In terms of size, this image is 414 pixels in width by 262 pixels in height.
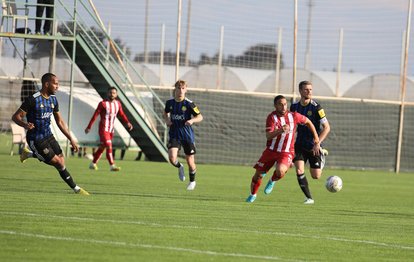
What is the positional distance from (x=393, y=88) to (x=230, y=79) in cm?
638

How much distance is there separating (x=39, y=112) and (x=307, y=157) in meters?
5.22

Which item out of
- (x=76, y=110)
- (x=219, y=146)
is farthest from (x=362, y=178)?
(x=76, y=110)

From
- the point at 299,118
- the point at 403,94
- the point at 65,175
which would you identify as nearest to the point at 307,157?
the point at 299,118

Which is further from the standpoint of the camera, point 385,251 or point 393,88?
point 393,88

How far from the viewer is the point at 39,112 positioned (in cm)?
1702

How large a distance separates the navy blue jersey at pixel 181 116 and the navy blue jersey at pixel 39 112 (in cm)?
447

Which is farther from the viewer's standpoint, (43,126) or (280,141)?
(280,141)

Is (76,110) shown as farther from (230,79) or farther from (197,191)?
(197,191)

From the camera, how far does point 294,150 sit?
745 inches

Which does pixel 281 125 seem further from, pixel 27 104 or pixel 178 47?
pixel 178 47

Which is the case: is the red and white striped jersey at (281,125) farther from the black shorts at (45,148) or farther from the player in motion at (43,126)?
the black shorts at (45,148)

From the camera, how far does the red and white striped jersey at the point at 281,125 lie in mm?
17703

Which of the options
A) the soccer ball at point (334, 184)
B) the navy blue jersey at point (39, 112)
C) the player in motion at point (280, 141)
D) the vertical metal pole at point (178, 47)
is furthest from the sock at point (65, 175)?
the vertical metal pole at point (178, 47)

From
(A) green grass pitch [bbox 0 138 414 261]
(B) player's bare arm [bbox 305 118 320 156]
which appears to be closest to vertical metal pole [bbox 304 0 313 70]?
(A) green grass pitch [bbox 0 138 414 261]
